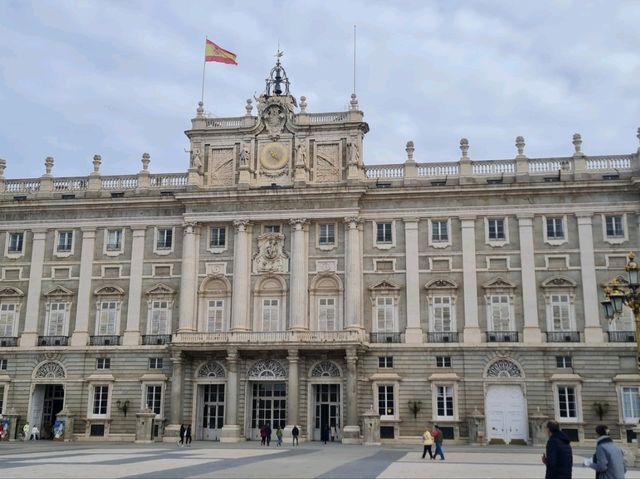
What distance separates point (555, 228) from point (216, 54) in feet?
81.2

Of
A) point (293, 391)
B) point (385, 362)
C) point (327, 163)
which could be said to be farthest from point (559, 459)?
point (327, 163)

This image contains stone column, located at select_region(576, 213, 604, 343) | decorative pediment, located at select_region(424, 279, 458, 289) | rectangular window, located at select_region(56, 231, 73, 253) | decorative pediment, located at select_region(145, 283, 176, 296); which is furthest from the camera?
rectangular window, located at select_region(56, 231, 73, 253)

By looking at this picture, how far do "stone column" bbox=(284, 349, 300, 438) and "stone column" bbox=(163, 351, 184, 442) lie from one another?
22.6 feet

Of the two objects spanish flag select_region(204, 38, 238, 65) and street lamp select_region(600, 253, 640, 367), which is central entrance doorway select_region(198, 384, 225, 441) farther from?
street lamp select_region(600, 253, 640, 367)

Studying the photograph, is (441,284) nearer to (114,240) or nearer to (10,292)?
(114,240)

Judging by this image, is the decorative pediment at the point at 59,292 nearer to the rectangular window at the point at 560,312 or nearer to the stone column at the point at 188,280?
the stone column at the point at 188,280

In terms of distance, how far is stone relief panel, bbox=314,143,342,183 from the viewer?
49.1m

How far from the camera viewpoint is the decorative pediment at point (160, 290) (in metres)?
48.8

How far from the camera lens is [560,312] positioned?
147 ft

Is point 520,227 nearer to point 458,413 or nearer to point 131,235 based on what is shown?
point 458,413

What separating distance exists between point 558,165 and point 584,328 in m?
10.4

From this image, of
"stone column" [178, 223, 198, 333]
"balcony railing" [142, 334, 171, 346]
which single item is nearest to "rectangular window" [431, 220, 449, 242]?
"stone column" [178, 223, 198, 333]

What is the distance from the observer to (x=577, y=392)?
43.2 metres

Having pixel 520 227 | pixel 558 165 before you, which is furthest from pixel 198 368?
pixel 558 165
